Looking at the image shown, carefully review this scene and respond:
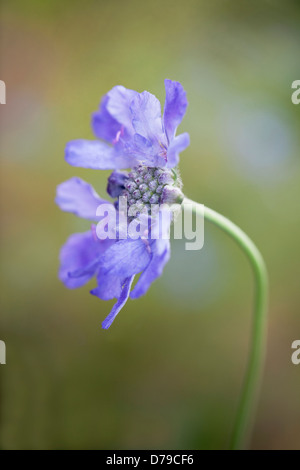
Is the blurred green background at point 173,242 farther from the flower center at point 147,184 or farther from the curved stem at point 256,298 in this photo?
the flower center at point 147,184

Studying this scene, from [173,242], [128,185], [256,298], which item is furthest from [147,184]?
[173,242]

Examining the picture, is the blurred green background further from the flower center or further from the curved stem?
the flower center

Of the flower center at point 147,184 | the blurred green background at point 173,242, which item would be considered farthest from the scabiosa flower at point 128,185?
the blurred green background at point 173,242

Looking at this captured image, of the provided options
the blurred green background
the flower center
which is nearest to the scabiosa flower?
the flower center

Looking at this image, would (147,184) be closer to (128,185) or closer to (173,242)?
(128,185)

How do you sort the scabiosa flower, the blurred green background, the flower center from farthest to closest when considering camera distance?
the blurred green background < the flower center < the scabiosa flower

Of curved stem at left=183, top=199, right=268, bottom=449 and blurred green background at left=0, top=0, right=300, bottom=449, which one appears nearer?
curved stem at left=183, top=199, right=268, bottom=449
